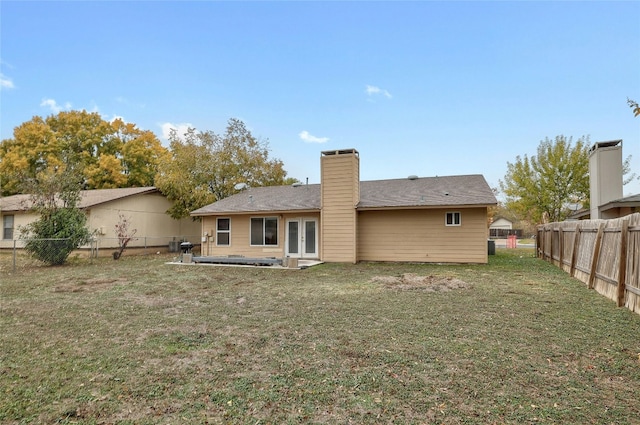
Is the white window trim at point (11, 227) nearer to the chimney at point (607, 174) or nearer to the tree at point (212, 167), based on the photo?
the tree at point (212, 167)

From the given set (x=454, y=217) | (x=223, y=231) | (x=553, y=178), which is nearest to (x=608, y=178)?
(x=454, y=217)

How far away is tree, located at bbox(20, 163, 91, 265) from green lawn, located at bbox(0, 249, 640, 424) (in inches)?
236

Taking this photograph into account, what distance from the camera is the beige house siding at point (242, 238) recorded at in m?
14.5

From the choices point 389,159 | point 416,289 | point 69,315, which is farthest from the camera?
point 389,159

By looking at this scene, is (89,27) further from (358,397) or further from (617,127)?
(617,127)

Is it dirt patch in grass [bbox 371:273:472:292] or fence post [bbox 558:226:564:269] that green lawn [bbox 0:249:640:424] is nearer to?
dirt patch in grass [bbox 371:273:472:292]

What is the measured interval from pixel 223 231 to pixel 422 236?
863 centimetres

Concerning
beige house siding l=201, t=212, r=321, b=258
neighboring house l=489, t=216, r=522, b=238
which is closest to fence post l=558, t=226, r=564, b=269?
beige house siding l=201, t=212, r=321, b=258

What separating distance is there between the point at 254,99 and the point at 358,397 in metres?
16.5

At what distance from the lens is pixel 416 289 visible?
24.9ft

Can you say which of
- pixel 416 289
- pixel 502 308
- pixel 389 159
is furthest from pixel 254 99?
pixel 502 308

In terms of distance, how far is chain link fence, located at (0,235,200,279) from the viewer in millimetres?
12102

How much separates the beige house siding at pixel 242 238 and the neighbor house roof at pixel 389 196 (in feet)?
1.52

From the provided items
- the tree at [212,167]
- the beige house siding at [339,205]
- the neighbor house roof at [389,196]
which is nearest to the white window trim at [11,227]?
the tree at [212,167]
